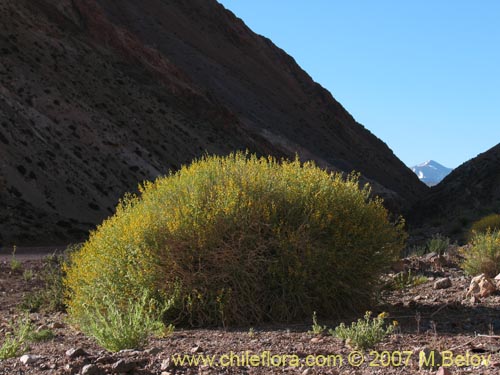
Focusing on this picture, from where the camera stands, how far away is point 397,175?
71.6 m

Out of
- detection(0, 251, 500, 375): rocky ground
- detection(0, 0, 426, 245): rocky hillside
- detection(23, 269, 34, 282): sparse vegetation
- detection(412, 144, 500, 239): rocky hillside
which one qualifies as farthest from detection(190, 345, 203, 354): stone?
detection(412, 144, 500, 239): rocky hillside

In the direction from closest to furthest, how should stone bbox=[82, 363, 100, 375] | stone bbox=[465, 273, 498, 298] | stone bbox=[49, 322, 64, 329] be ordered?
stone bbox=[82, 363, 100, 375] < stone bbox=[49, 322, 64, 329] < stone bbox=[465, 273, 498, 298]

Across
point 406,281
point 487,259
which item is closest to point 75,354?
point 406,281

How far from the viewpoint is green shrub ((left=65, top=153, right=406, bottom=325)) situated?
6.86 metres

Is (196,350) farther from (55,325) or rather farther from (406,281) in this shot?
(406,281)

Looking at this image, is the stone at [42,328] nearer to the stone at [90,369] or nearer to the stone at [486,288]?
the stone at [90,369]

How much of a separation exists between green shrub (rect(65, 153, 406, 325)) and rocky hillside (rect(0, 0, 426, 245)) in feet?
45.3

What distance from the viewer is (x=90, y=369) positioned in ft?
14.7

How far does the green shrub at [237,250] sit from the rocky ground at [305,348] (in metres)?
0.38

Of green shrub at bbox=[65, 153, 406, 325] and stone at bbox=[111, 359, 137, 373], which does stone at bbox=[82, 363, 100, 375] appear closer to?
stone at bbox=[111, 359, 137, 373]

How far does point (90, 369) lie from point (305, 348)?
1.60 metres

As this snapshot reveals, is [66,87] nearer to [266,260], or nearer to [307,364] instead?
[266,260]

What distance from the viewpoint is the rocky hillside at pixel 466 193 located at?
32.9m

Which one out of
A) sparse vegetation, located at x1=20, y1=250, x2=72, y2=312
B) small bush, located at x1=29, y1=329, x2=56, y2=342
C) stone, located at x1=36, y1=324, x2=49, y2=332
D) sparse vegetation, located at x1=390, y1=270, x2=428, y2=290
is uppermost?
sparse vegetation, located at x1=390, y1=270, x2=428, y2=290
